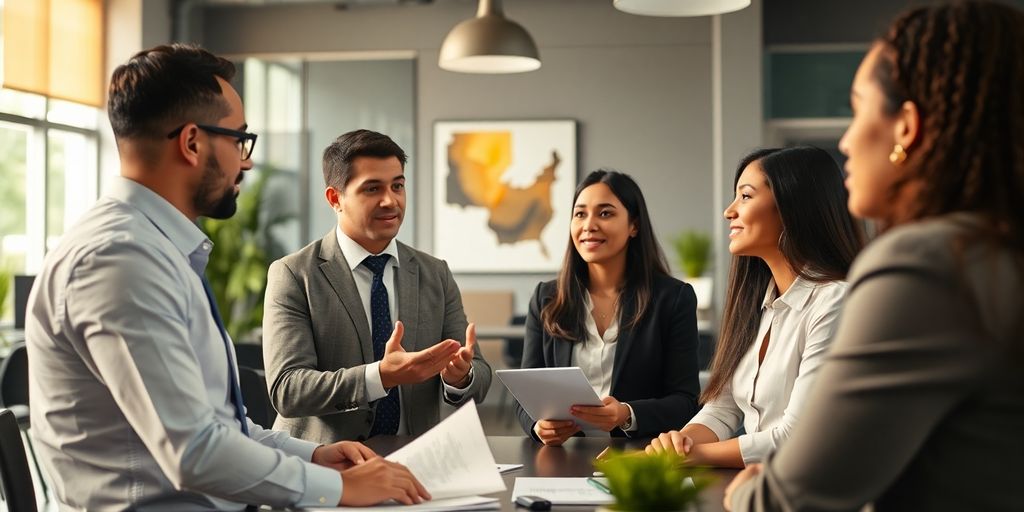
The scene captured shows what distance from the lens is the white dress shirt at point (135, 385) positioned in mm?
1431

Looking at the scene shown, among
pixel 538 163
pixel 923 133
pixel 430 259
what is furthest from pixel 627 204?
pixel 538 163

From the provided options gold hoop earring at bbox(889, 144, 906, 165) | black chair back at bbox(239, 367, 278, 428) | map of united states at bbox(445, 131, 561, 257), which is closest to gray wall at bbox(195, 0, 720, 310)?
map of united states at bbox(445, 131, 561, 257)

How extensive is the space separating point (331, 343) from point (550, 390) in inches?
27.1

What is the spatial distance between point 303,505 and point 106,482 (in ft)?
0.98

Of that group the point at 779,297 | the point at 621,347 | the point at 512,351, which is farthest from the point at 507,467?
the point at 512,351

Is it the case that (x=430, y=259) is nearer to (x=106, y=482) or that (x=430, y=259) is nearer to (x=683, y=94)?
(x=106, y=482)

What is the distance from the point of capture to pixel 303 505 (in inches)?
61.0

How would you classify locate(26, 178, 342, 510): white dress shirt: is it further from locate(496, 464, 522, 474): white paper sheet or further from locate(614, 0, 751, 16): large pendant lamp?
locate(614, 0, 751, 16): large pendant lamp

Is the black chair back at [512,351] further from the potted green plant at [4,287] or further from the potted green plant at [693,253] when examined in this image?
the potted green plant at [4,287]

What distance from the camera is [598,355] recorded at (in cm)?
290

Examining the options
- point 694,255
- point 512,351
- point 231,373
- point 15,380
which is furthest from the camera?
point 694,255

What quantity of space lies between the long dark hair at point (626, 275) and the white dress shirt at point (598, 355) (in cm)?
3

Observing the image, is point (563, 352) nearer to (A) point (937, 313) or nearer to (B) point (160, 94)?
(B) point (160, 94)

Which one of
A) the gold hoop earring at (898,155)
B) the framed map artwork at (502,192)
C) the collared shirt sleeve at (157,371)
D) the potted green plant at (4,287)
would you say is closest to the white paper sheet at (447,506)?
the collared shirt sleeve at (157,371)
